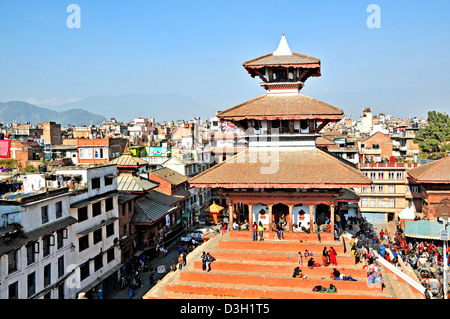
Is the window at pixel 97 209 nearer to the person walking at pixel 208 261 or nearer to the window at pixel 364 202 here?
the person walking at pixel 208 261

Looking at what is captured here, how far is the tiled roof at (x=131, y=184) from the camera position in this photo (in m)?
38.8

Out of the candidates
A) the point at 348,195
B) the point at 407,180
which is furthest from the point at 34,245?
the point at 407,180

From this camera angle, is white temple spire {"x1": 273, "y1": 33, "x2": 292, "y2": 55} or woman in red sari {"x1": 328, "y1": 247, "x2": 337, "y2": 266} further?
white temple spire {"x1": 273, "y1": 33, "x2": 292, "y2": 55}

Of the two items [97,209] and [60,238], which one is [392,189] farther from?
[60,238]

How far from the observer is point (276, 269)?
20.1 m

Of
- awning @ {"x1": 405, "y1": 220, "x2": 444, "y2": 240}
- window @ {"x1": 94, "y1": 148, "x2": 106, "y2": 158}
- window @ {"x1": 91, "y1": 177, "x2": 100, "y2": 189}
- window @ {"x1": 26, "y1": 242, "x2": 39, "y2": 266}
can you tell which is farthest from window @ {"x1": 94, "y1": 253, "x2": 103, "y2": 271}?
window @ {"x1": 94, "y1": 148, "x2": 106, "y2": 158}

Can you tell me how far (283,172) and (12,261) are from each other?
54.4 feet

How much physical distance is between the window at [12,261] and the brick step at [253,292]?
9236mm

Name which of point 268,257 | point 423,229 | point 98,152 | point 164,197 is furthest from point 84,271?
point 98,152

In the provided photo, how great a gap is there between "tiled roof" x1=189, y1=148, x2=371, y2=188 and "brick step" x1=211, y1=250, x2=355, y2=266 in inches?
153

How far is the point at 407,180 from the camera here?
2242 inches

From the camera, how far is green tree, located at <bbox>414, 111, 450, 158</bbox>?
81.8m

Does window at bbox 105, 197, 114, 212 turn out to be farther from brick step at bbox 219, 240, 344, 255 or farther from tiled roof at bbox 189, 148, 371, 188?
brick step at bbox 219, 240, 344, 255

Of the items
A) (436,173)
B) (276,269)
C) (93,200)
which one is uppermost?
(93,200)
